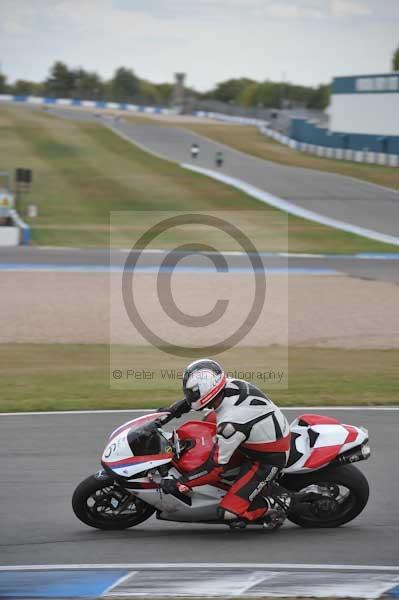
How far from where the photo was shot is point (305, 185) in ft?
163

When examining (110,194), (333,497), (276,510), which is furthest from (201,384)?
(110,194)

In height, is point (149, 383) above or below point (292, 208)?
below

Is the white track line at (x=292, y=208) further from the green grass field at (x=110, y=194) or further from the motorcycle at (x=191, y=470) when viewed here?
the motorcycle at (x=191, y=470)

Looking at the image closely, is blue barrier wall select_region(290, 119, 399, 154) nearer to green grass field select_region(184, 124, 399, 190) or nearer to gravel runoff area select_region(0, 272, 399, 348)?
green grass field select_region(184, 124, 399, 190)

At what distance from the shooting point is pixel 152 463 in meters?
7.25

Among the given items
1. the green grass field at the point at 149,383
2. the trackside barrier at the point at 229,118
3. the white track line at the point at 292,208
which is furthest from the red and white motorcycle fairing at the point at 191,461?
the trackside barrier at the point at 229,118

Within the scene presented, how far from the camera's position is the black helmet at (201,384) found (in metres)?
7.05

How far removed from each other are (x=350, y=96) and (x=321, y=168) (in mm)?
12611

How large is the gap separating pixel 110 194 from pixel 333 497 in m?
40.0

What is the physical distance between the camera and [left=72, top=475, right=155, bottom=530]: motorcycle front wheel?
290 inches

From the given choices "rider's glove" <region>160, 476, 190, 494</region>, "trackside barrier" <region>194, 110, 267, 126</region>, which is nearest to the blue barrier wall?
"trackside barrier" <region>194, 110, 267, 126</region>

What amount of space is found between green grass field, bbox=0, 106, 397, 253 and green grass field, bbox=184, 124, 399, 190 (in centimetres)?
889

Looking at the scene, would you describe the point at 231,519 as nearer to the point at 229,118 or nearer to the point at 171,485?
the point at 171,485

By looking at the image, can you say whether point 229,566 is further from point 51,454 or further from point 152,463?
point 51,454
